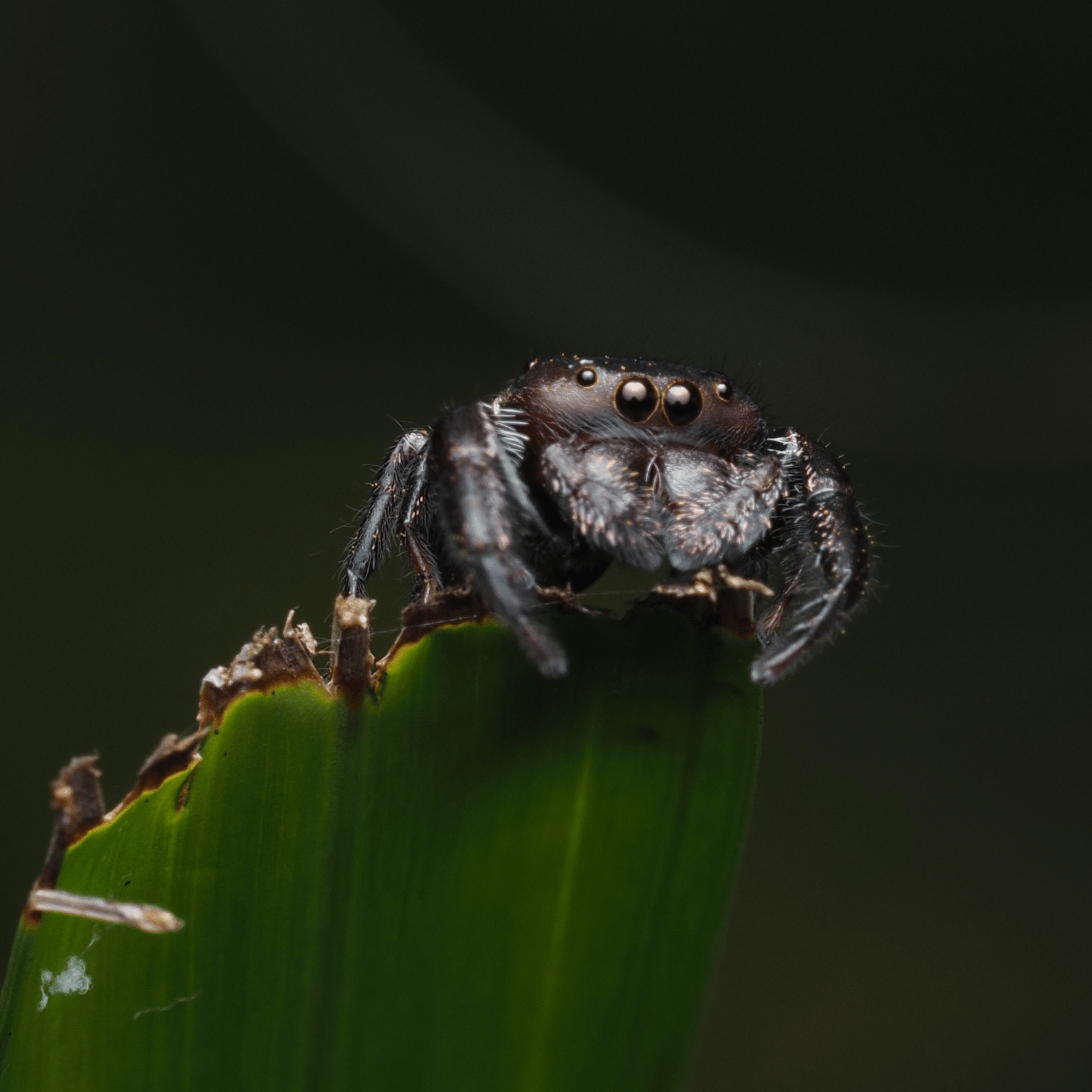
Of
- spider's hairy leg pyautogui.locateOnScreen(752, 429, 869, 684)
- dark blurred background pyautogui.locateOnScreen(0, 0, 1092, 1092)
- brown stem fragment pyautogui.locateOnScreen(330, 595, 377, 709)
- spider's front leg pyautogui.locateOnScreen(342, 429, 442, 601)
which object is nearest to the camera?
brown stem fragment pyautogui.locateOnScreen(330, 595, 377, 709)

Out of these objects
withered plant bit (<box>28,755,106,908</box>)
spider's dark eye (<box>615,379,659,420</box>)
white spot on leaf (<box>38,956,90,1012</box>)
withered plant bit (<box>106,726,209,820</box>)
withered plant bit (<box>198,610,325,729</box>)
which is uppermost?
spider's dark eye (<box>615,379,659,420</box>)

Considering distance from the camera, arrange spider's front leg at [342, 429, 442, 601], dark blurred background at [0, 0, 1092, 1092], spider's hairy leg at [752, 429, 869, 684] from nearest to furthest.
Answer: spider's hairy leg at [752, 429, 869, 684], spider's front leg at [342, 429, 442, 601], dark blurred background at [0, 0, 1092, 1092]

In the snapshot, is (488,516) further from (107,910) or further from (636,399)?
(107,910)

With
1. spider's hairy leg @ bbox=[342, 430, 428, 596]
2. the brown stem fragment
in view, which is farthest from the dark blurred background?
the brown stem fragment

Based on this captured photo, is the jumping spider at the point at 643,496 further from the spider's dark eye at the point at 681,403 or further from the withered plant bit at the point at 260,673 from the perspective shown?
the withered plant bit at the point at 260,673

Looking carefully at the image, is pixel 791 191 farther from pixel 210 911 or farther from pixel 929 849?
pixel 210 911

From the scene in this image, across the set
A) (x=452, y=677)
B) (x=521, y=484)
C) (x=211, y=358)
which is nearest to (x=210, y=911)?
(x=452, y=677)

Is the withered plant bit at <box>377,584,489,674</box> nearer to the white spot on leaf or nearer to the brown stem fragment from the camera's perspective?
the brown stem fragment
